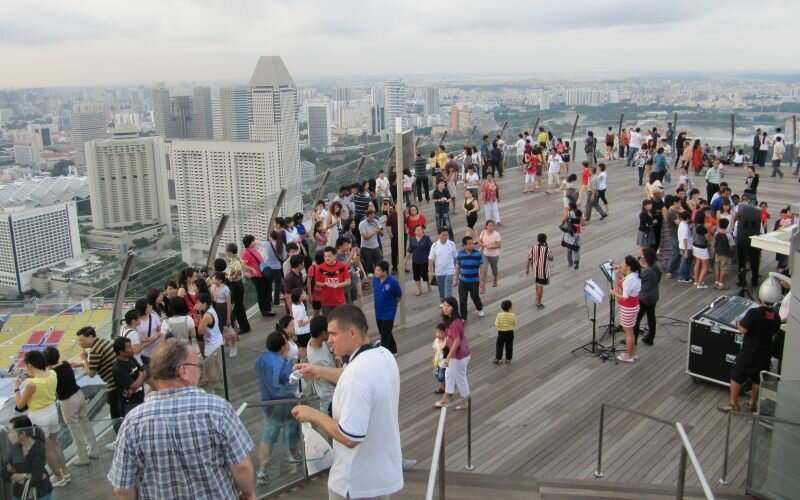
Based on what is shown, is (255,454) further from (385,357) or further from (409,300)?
(409,300)

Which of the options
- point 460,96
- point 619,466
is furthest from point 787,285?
point 460,96

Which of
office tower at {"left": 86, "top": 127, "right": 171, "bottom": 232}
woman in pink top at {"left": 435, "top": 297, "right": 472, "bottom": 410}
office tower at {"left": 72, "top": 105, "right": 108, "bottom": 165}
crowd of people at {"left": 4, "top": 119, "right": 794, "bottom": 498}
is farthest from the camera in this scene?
office tower at {"left": 72, "top": 105, "right": 108, "bottom": 165}

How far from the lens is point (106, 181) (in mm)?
41500

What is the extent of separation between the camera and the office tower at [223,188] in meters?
10.9

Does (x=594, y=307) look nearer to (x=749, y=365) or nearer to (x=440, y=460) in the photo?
(x=749, y=365)

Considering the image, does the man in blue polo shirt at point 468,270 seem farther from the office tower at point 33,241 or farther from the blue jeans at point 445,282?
the office tower at point 33,241

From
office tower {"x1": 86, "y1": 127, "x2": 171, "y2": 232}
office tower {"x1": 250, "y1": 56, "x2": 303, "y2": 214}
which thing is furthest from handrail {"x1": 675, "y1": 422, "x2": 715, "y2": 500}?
office tower {"x1": 250, "y1": 56, "x2": 303, "y2": 214}

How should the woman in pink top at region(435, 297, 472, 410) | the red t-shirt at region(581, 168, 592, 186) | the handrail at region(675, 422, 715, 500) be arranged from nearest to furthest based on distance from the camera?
the handrail at region(675, 422, 715, 500) < the woman in pink top at region(435, 297, 472, 410) < the red t-shirt at region(581, 168, 592, 186)

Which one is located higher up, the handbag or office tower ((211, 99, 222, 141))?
office tower ((211, 99, 222, 141))

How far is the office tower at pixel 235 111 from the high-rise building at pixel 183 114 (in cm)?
287

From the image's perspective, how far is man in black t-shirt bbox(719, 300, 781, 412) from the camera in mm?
7215

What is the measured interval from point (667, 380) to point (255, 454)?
557 centimetres

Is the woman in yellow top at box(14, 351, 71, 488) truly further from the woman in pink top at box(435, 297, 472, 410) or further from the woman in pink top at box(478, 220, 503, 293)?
the woman in pink top at box(478, 220, 503, 293)

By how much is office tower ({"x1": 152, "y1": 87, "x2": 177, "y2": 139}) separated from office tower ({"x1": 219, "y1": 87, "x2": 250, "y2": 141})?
8691 millimetres
